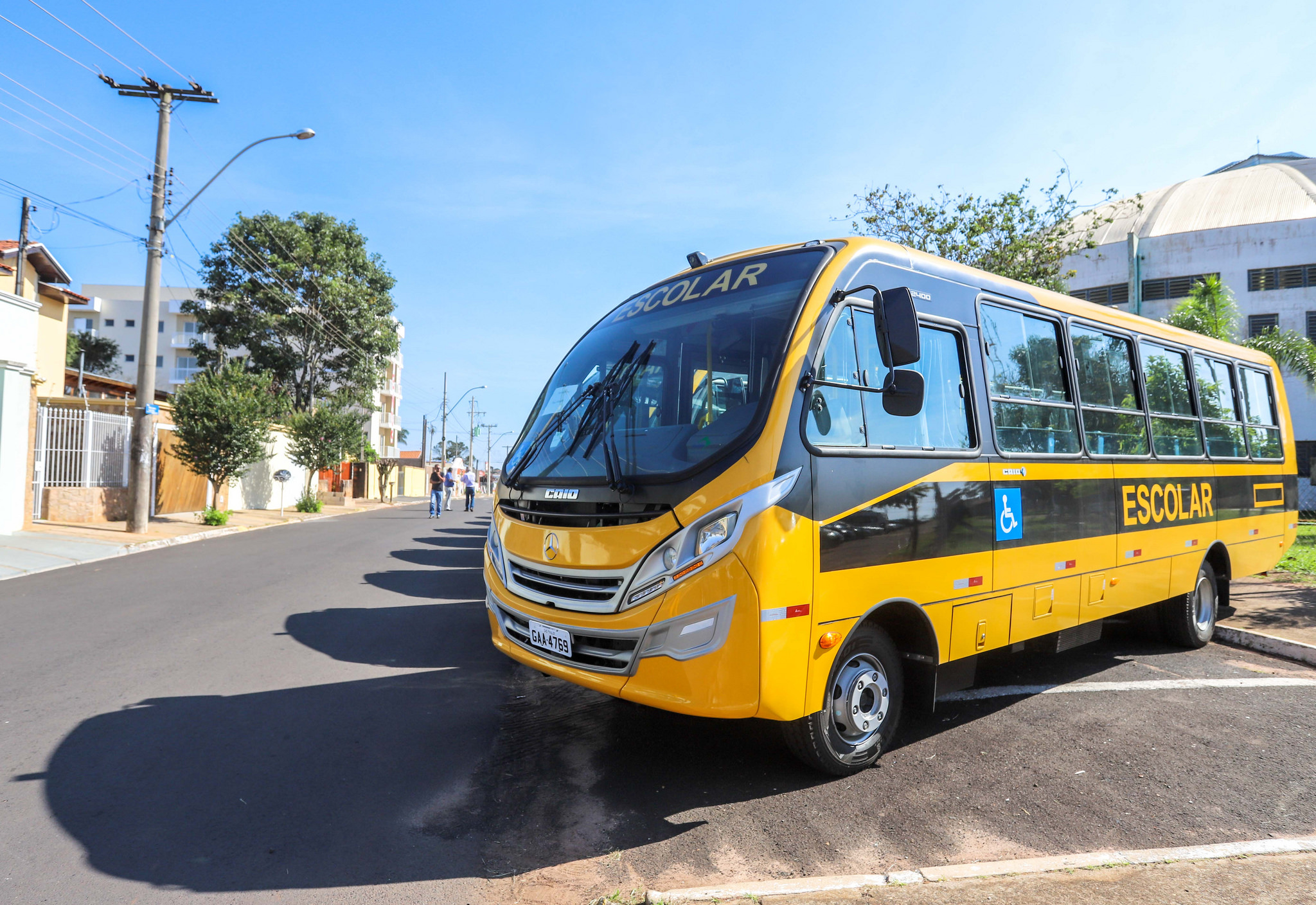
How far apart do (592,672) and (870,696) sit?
1.48 meters

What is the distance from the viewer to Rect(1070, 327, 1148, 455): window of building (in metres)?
5.84

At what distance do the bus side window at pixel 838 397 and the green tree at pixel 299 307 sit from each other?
1331 inches

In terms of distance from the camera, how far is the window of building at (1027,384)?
16.7 feet

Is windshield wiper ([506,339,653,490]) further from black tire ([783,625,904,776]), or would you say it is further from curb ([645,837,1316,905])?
curb ([645,837,1316,905])

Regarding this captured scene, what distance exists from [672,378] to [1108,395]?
3.72 metres

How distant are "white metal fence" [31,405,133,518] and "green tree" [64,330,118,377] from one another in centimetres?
3275

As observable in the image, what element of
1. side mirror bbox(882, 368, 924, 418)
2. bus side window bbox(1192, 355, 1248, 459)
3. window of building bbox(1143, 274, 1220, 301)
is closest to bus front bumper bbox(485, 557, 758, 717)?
side mirror bbox(882, 368, 924, 418)

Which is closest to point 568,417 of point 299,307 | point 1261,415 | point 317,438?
point 1261,415

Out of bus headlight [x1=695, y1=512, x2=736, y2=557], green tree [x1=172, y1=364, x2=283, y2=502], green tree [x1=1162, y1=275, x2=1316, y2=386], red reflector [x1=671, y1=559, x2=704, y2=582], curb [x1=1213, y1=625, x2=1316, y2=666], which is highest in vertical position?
green tree [x1=1162, y1=275, x2=1316, y2=386]

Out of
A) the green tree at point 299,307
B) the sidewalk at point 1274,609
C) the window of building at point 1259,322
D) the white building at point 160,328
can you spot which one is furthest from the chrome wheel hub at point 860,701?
the white building at point 160,328

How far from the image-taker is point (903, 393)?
13.1 ft

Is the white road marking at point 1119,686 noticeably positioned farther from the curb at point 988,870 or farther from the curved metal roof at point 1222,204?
the curved metal roof at point 1222,204

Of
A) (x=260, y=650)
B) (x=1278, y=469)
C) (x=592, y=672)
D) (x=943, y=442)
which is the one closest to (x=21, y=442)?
(x=260, y=650)

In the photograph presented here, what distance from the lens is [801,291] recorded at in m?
4.16
